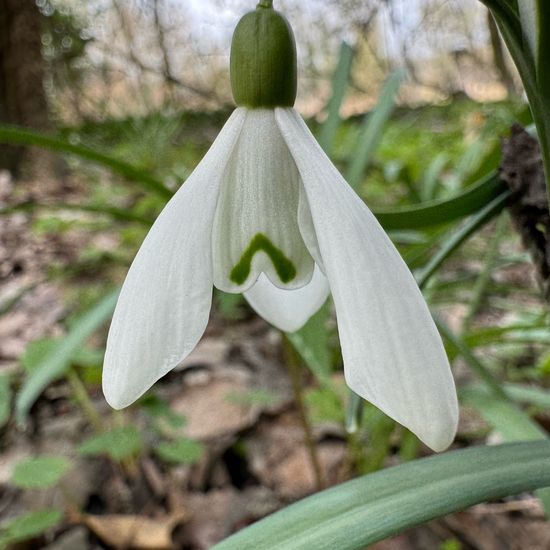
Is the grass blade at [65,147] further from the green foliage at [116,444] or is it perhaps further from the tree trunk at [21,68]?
the tree trunk at [21,68]

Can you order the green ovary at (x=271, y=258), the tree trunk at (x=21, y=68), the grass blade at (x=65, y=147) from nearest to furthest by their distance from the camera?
the green ovary at (x=271, y=258) → the grass blade at (x=65, y=147) → the tree trunk at (x=21, y=68)

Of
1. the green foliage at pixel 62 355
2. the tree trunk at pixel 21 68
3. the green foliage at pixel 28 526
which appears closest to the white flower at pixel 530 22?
the green foliage at pixel 62 355

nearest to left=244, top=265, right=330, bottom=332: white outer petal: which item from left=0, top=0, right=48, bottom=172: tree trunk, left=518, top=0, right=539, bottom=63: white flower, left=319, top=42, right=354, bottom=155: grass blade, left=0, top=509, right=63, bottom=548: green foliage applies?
left=518, top=0, right=539, bottom=63: white flower

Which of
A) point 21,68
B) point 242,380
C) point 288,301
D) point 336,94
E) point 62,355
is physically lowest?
point 242,380

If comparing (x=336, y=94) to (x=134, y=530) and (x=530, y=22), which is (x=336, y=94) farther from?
(x=134, y=530)

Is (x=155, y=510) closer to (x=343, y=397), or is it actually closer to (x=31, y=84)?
(x=343, y=397)

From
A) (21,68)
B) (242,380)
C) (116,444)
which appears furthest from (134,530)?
(21,68)

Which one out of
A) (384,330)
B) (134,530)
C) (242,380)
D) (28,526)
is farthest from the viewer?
(242,380)

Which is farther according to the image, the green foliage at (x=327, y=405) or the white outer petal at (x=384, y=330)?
the green foliage at (x=327, y=405)
